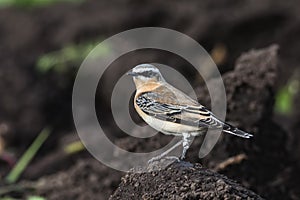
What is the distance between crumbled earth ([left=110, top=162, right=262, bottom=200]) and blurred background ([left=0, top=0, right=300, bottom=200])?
10.7 feet

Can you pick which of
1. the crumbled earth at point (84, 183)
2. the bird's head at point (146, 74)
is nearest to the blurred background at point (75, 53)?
the crumbled earth at point (84, 183)

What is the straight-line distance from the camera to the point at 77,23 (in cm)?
1182

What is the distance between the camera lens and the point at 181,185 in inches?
195

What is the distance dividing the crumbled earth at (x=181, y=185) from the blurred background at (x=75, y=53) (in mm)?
3250

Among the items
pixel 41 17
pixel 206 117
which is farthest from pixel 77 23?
pixel 206 117

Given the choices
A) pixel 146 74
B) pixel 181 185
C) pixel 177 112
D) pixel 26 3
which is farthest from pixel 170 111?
pixel 26 3

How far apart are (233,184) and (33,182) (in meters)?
3.72

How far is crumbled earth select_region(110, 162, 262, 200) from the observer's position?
4.84 meters

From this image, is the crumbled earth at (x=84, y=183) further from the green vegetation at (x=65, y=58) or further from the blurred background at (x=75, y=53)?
the green vegetation at (x=65, y=58)

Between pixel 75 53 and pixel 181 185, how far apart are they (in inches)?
249

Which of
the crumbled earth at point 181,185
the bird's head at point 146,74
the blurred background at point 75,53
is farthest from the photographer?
the blurred background at point 75,53

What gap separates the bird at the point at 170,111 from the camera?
534 cm

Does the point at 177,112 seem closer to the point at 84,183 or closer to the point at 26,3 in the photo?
the point at 84,183

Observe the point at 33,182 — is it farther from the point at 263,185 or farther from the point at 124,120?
the point at 263,185
